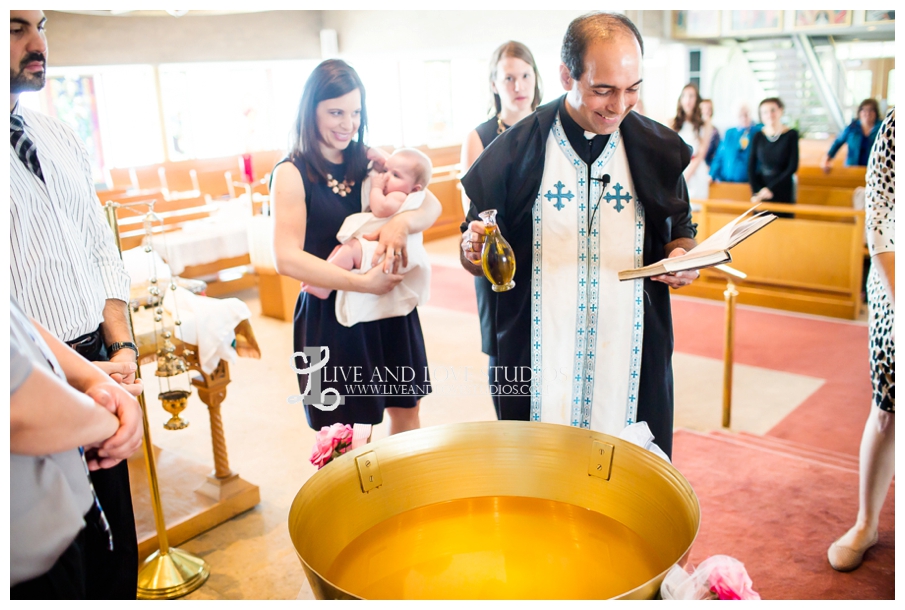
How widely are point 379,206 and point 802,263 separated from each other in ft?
14.4

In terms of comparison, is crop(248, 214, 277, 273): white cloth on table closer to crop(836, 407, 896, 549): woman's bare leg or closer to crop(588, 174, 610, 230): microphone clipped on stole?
crop(588, 174, 610, 230): microphone clipped on stole

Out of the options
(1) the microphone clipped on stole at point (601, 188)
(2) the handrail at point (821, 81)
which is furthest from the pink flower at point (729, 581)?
(2) the handrail at point (821, 81)

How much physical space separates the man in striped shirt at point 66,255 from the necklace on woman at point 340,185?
651mm

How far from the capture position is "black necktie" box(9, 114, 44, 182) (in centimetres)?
157

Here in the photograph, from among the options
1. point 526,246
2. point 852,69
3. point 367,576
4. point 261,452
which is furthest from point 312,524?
point 852,69

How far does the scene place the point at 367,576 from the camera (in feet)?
4.07

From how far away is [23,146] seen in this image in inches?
62.3

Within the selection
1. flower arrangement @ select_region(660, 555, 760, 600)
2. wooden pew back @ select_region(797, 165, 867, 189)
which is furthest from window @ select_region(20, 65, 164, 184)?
flower arrangement @ select_region(660, 555, 760, 600)

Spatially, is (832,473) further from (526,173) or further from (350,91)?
(350,91)

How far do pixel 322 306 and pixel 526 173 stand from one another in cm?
74

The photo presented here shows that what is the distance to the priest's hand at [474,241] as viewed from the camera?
195 centimetres

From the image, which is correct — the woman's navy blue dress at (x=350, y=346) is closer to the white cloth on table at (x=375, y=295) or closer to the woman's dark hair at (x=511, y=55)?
the white cloth on table at (x=375, y=295)

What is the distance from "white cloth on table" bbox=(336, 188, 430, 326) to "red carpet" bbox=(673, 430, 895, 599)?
1113 mm

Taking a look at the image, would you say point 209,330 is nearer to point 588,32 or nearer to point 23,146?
point 23,146
